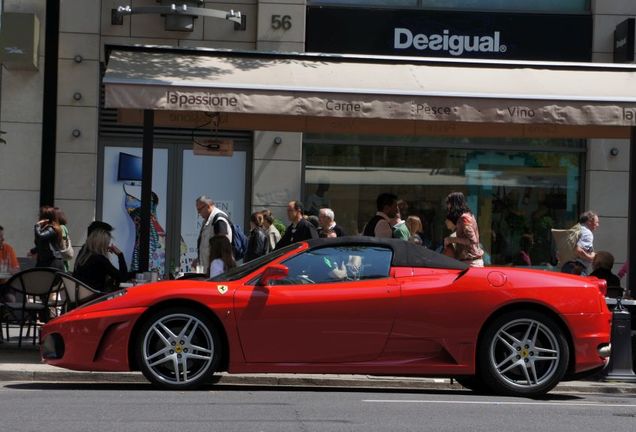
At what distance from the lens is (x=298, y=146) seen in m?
18.2

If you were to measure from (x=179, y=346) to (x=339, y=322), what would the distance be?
1.34m

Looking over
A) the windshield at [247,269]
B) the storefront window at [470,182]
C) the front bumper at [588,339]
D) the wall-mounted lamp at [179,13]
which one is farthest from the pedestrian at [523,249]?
the windshield at [247,269]

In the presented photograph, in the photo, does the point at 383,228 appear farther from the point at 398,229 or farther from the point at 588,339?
the point at 588,339

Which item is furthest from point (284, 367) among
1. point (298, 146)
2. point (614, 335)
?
point (298, 146)

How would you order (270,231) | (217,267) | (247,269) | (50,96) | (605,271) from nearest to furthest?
1. (247,269)
2. (217,267)
3. (605,271)
4. (270,231)
5. (50,96)

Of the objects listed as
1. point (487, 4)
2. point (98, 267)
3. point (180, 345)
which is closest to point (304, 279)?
point (180, 345)

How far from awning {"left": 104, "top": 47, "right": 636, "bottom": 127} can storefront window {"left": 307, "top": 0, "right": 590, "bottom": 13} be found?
5734 mm

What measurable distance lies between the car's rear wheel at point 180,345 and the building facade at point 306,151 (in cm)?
885

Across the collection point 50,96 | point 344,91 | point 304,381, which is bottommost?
point 304,381

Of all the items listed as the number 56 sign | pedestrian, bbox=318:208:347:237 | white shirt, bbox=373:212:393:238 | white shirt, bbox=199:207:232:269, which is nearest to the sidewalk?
white shirt, bbox=373:212:393:238

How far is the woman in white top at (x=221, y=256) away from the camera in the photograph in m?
11.8

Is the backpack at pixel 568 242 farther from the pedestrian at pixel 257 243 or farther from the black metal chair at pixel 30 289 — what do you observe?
the black metal chair at pixel 30 289

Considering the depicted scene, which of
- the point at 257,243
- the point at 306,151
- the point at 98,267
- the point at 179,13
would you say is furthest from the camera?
the point at 306,151

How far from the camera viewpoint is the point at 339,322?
30.7 ft
